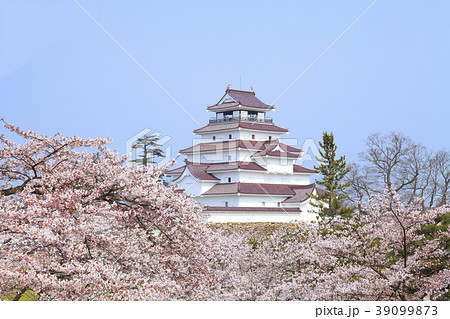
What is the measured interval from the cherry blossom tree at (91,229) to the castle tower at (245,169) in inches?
1073

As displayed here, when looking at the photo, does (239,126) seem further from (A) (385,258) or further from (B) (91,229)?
(B) (91,229)

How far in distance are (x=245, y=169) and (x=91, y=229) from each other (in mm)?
32916

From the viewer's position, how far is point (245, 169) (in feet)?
129

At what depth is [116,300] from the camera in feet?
20.9

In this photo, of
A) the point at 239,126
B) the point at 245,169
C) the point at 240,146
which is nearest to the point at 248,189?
the point at 245,169

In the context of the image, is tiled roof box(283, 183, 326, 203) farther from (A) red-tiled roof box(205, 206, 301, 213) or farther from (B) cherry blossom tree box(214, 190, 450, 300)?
(B) cherry blossom tree box(214, 190, 450, 300)

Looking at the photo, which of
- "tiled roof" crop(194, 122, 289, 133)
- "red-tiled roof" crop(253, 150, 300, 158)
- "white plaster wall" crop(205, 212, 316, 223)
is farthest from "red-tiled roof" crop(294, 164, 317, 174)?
"white plaster wall" crop(205, 212, 316, 223)

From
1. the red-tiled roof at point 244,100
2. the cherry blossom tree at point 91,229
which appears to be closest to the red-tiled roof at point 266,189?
the red-tiled roof at point 244,100

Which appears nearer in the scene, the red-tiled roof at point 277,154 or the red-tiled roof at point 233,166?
A: the red-tiled roof at point 233,166

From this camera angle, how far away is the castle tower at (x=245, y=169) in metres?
38.2

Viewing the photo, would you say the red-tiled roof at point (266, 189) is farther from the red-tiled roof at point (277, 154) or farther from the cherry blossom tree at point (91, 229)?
the cherry blossom tree at point (91, 229)

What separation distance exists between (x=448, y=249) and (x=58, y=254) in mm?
6458
